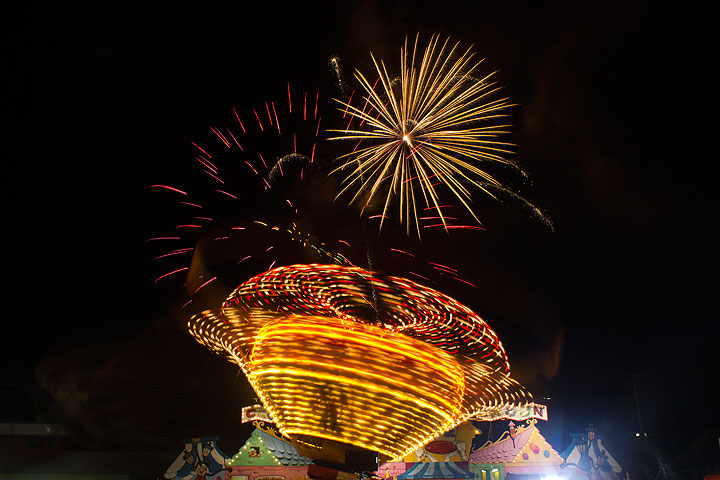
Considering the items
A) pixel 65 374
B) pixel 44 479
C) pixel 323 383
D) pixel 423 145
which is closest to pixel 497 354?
pixel 323 383

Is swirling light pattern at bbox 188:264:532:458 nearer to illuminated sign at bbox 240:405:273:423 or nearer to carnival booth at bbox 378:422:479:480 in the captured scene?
illuminated sign at bbox 240:405:273:423

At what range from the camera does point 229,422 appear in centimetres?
1741

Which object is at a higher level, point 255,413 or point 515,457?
point 515,457

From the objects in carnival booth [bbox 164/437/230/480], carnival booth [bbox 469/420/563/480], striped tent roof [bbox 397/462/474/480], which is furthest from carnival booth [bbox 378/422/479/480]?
carnival booth [bbox 164/437/230/480]

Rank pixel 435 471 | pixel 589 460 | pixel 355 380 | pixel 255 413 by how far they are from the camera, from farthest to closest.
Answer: pixel 589 460
pixel 435 471
pixel 255 413
pixel 355 380

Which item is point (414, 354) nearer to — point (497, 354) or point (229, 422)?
point (497, 354)

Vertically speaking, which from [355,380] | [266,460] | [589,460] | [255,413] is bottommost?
[266,460]

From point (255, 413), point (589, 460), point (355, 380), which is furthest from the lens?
point (589, 460)

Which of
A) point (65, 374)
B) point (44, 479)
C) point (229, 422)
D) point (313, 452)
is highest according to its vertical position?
point (313, 452)

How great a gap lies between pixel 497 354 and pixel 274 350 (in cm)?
330

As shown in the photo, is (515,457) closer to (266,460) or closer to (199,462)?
(266,460)

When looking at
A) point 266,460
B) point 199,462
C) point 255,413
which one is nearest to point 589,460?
point 266,460

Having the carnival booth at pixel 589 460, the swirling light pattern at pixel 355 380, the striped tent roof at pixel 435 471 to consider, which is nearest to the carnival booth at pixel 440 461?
the striped tent roof at pixel 435 471

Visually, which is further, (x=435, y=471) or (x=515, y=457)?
(x=515, y=457)
